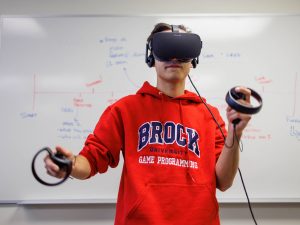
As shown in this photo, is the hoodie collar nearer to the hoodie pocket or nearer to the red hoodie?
the red hoodie

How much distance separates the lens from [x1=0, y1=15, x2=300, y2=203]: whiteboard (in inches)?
53.5

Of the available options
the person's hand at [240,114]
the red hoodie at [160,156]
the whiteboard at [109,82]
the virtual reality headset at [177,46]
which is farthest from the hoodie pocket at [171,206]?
the whiteboard at [109,82]

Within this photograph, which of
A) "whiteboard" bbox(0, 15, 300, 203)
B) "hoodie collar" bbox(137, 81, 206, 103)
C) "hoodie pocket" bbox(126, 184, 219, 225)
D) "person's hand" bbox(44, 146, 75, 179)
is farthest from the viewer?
"whiteboard" bbox(0, 15, 300, 203)

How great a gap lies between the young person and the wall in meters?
0.71

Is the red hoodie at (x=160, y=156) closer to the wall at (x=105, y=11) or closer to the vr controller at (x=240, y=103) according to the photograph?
the vr controller at (x=240, y=103)

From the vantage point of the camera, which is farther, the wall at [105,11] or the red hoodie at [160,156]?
the wall at [105,11]

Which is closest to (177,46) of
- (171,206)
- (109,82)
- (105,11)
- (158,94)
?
(158,94)

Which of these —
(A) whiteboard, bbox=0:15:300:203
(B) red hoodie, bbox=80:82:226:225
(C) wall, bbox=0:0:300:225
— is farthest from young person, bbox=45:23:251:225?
(C) wall, bbox=0:0:300:225

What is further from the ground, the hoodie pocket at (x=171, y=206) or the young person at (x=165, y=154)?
the young person at (x=165, y=154)

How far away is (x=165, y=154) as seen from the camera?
0.74 metres

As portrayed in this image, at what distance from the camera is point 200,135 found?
79cm

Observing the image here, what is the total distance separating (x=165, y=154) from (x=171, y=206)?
0.45 ft

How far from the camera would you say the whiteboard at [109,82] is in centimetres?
136

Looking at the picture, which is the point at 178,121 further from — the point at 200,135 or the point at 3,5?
the point at 3,5
